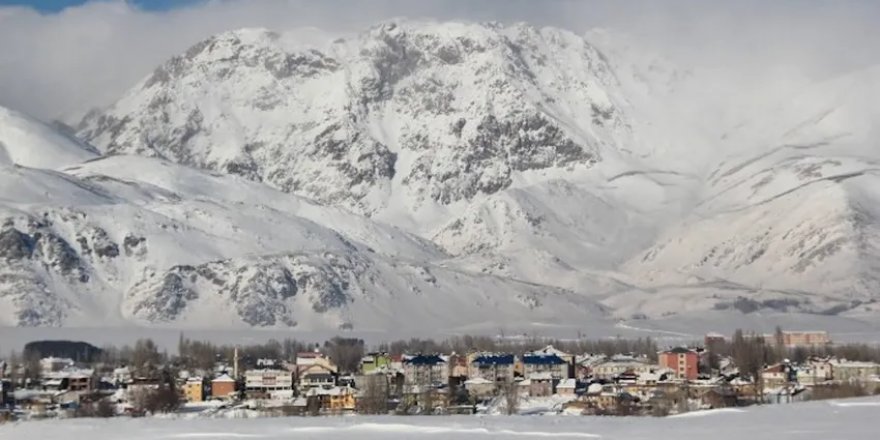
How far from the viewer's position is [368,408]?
69000 mm

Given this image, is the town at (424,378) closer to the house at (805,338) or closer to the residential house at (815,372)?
the residential house at (815,372)

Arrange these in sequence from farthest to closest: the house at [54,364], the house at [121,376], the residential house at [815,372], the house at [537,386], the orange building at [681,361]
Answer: the house at [54,364], the orange building at [681,361], the residential house at [815,372], the house at [121,376], the house at [537,386]

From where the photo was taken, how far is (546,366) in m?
101

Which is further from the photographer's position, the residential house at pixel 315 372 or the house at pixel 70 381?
the residential house at pixel 315 372

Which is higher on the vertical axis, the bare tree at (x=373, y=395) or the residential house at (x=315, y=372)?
the residential house at (x=315, y=372)

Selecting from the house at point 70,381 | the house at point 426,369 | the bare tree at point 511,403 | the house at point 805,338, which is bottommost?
the bare tree at point 511,403

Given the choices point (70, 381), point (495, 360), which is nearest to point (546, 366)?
point (495, 360)

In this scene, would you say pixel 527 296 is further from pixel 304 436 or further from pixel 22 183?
pixel 304 436

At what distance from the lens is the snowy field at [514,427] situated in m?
47.6

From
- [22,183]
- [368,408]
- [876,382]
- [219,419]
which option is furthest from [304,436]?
[22,183]

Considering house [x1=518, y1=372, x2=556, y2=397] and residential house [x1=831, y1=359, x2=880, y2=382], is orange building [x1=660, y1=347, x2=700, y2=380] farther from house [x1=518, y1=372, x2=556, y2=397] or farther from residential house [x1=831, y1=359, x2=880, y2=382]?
house [x1=518, y1=372, x2=556, y2=397]

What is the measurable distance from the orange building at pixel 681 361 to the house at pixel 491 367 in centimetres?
915

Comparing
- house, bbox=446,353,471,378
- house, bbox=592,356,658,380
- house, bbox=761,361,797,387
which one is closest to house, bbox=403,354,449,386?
house, bbox=446,353,471,378

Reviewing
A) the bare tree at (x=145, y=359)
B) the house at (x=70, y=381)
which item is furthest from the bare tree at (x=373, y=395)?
the house at (x=70, y=381)
